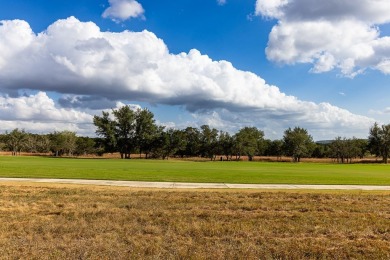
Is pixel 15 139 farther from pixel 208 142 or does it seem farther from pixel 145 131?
pixel 208 142

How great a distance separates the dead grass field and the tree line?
9202 centimetres

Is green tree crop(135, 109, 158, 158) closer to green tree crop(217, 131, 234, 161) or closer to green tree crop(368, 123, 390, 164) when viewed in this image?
green tree crop(217, 131, 234, 161)

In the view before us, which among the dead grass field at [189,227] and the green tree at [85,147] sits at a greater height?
the green tree at [85,147]

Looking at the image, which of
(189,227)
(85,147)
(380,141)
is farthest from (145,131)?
(189,227)

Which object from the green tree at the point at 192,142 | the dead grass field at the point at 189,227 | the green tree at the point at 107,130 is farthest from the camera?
the green tree at the point at 192,142

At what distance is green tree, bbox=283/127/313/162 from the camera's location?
4619 inches

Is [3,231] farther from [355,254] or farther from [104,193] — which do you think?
[355,254]

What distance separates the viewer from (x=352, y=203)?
16156 mm

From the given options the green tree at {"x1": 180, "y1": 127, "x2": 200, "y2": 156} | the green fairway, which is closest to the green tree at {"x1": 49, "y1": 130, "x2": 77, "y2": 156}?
the green tree at {"x1": 180, "y1": 127, "x2": 200, "y2": 156}

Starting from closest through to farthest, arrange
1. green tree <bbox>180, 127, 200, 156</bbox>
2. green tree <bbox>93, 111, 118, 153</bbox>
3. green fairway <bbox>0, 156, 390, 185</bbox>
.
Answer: green fairway <bbox>0, 156, 390, 185</bbox>
green tree <bbox>93, 111, 118, 153</bbox>
green tree <bbox>180, 127, 200, 156</bbox>

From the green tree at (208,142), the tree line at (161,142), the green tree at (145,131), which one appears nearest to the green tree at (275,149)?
the tree line at (161,142)

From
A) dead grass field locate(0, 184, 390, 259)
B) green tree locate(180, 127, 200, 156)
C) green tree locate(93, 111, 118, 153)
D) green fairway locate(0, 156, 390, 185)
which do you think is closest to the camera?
dead grass field locate(0, 184, 390, 259)

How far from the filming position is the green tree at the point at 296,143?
117 m

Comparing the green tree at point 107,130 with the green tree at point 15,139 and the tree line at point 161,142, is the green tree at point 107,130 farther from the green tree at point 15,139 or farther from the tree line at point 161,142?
the green tree at point 15,139
